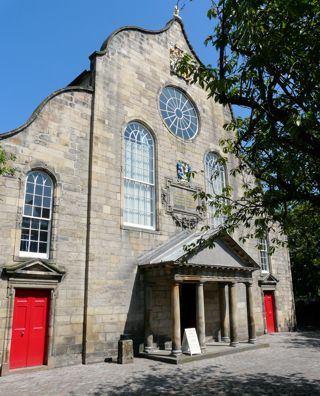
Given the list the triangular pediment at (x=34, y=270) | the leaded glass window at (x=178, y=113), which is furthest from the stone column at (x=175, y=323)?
the leaded glass window at (x=178, y=113)

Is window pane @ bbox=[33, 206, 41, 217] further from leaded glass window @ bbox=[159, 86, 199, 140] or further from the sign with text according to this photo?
leaded glass window @ bbox=[159, 86, 199, 140]

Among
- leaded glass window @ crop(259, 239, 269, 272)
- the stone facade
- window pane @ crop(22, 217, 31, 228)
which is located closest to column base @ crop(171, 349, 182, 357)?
the stone facade

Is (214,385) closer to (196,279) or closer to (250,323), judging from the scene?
(196,279)

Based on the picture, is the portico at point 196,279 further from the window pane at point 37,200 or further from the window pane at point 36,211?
the window pane at point 37,200

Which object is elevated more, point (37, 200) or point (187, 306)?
point (37, 200)

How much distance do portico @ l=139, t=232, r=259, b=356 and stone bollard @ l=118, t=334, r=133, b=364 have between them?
4.08 ft

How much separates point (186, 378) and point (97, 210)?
651 cm

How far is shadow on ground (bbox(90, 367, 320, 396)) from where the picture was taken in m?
8.45

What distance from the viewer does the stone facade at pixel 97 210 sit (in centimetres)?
1173

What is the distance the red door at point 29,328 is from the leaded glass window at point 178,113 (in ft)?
32.4

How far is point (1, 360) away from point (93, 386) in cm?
328

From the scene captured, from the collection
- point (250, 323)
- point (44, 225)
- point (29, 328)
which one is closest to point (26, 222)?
point (44, 225)

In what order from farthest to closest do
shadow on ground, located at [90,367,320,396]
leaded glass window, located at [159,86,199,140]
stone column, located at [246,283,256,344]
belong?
leaded glass window, located at [159,86,199,140] < stone column, located at [246,283,256,344] < shadow on ground, located at [90,367,320,396]

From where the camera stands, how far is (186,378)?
995 centimetres
